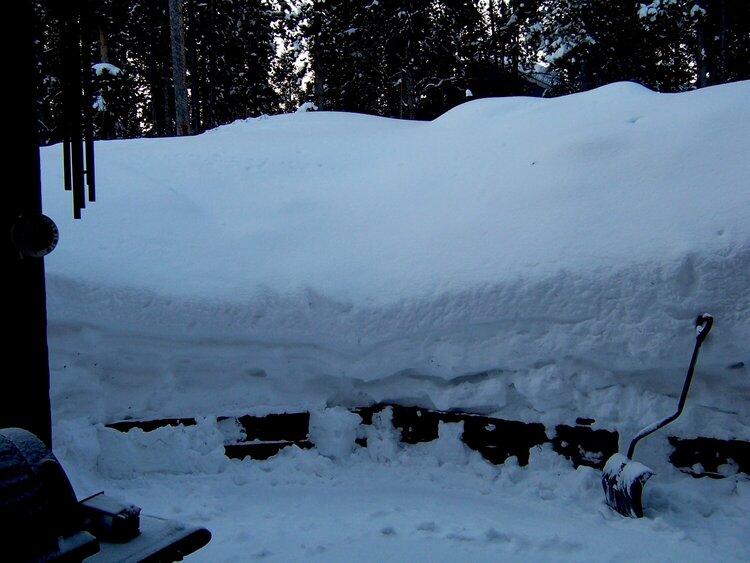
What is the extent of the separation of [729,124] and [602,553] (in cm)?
363

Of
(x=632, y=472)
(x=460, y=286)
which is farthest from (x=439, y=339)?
(x=632, y=472)

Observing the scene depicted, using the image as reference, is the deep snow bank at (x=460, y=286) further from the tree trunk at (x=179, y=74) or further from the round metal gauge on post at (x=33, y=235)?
the tree trunk at (x=179, y=74)

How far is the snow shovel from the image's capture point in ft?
10.4

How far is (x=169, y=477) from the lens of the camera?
3.91 metres

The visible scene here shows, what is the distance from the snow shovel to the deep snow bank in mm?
115

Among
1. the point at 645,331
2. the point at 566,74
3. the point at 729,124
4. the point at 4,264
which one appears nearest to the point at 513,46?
the point at 566,74

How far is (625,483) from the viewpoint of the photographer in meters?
3.24

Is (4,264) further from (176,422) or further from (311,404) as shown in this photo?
(311,404)

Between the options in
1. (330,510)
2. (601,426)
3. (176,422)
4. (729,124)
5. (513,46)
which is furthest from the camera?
(513,46)

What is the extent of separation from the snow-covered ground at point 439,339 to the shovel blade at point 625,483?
0.27 feet

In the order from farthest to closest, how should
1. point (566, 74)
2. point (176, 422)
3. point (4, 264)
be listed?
1. point (566, 74)
2. point (176, 422)
3. point (4, 264)

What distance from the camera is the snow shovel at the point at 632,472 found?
3.18 metres

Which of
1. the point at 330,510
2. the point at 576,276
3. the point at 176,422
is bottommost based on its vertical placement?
the point at 330,510

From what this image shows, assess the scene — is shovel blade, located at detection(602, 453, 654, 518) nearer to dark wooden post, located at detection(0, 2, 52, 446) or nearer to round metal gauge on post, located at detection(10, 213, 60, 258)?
dark wooden post, located at detection(0, 2, 52, 446)
